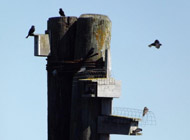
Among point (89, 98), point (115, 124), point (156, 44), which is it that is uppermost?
point (156, 44)

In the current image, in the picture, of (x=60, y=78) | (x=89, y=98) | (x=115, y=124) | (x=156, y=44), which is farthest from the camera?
(x=156, y=44)

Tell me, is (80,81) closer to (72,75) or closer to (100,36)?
(72,75)

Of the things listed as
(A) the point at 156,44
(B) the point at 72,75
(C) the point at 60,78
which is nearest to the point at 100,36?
(B) the point at 72,75

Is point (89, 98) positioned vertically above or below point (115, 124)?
above

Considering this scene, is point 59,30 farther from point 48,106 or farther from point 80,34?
point 48,106

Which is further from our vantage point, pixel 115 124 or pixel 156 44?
pixel 156 44

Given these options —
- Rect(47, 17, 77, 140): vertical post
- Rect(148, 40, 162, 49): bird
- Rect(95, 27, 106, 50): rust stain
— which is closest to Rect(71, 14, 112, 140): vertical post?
Rect(95, 27, 106, 50): rust stain

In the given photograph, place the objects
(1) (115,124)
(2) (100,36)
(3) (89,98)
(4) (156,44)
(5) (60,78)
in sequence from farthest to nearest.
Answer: (4) (156,44) → (5) (60,78) → (2) (100,36) → (3) (89,98) → (1) (115,124)

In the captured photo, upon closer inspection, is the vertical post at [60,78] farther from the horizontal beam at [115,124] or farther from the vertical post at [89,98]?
the horizontal beam at [115,124]

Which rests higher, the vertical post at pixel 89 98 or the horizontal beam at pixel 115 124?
the vertical post at pixel 89 98

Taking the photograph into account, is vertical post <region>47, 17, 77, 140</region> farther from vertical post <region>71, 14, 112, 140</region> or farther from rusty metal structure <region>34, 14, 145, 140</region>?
vertical post <region>71, 14, 112, 140</region>

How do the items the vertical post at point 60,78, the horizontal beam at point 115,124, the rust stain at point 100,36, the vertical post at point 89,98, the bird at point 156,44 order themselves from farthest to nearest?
the bird at point 156,44, the vertical post at point 60,78, the rust stain at point 100,36, the vertical post at point 89,98, the horizontal beam at point 115,124

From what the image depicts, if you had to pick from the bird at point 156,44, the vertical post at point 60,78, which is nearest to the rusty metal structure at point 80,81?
the vertical post at point 60,78

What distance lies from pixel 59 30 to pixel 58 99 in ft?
3.60
